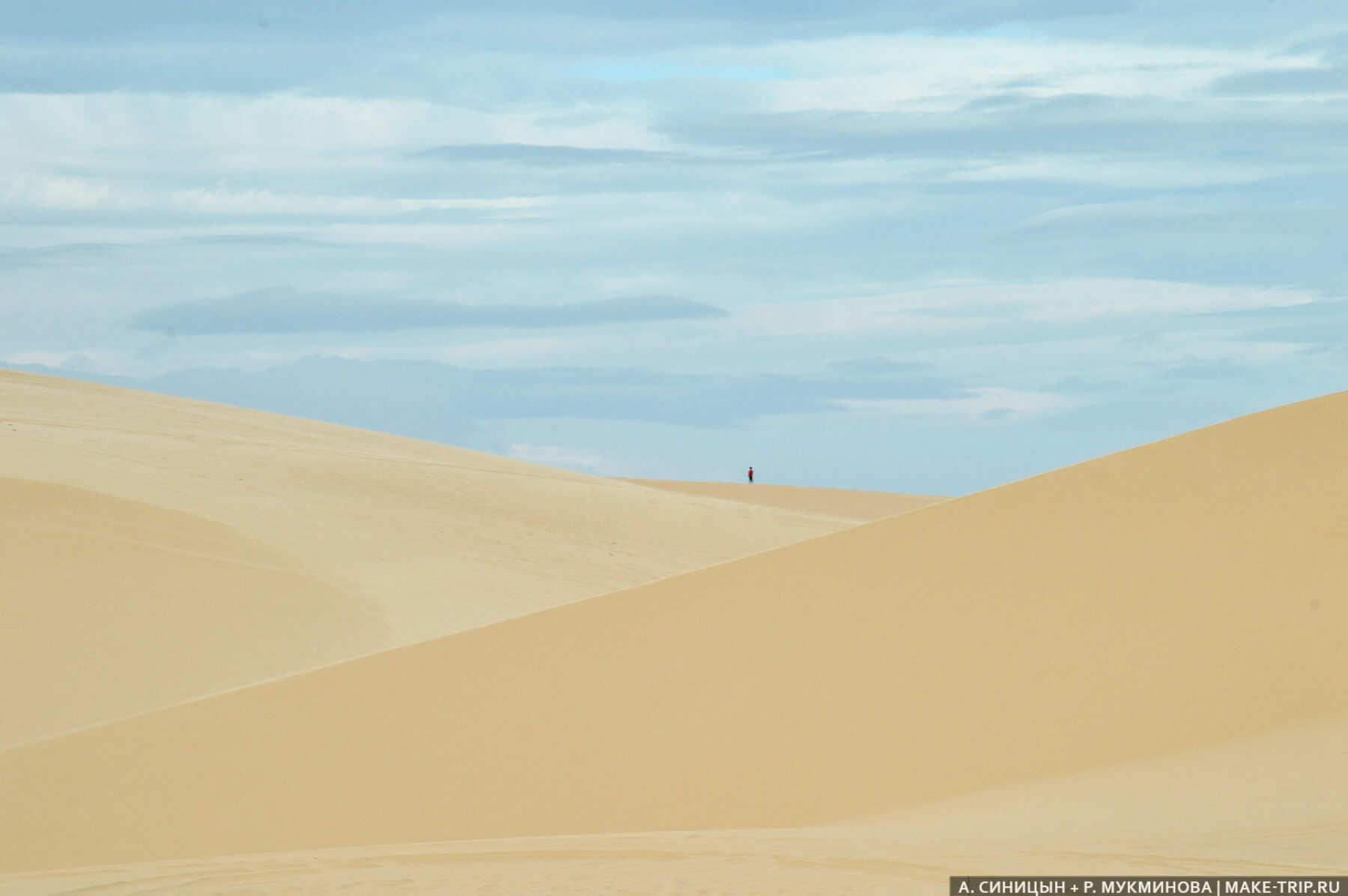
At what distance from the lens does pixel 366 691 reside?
36.8ft

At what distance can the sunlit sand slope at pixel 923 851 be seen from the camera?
5789mm

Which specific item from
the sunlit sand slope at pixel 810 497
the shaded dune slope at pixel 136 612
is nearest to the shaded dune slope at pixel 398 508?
the shaded dune slope at pixel 136 612

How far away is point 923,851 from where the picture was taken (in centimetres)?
636

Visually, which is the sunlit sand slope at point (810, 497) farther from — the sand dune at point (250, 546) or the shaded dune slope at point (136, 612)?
the shaded dune slope at point (136, 612)

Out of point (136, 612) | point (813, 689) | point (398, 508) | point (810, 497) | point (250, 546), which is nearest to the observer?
point (813, 689)

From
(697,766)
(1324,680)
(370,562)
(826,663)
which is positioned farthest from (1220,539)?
(370,562)

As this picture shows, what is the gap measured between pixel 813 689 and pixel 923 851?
3.59 metres

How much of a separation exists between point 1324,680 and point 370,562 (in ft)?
45.6

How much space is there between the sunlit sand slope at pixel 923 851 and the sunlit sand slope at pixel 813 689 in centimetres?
76

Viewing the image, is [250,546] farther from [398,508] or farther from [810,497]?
[810,497]

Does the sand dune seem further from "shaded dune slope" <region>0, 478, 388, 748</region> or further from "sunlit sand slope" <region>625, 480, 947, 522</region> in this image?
"sunlit sand slope" <region>625, 480, 947, 522</region>

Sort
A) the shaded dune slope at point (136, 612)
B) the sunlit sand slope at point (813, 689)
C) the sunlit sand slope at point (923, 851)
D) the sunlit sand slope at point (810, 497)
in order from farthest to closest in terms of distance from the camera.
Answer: the sunlit sand slope at point (810, 497), the shaded dune slope at point (136, 612), the sunlit sand slope at point (813, 689), the sunlit sand slope at point (923, 851)

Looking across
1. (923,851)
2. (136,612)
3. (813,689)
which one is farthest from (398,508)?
(923,851)

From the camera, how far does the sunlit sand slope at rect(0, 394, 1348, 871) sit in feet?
29.5
